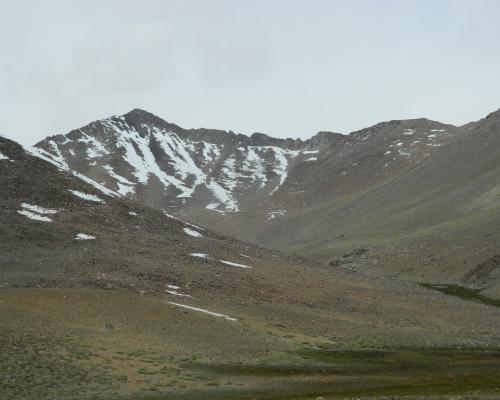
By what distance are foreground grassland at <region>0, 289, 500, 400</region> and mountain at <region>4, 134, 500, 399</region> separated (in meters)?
0.12

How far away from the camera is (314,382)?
27.6m

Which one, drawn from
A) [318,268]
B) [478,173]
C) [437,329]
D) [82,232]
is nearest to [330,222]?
[478,173]

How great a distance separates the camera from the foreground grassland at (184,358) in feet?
83.1

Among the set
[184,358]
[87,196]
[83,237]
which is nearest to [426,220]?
[87,196]

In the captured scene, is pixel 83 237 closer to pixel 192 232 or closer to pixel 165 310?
pixel 192 232

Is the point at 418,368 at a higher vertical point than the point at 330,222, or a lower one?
lower

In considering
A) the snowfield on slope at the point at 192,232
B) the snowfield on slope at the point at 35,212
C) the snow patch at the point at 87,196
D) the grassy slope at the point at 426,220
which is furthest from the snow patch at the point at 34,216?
the grassy slope at the point at 426,220

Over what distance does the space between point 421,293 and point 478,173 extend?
82478mm

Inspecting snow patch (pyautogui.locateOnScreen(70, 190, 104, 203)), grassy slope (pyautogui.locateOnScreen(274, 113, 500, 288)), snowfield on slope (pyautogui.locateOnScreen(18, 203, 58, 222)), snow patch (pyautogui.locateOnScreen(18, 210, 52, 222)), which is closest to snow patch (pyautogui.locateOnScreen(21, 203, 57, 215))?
snowfield on slope (pyautogui.locateOnScreen(18, 203, 58, 222))

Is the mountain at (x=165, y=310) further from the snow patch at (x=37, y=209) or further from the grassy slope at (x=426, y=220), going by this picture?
the grassy slope at (x=426, y=220)

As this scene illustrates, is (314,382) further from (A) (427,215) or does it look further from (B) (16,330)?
(A) (427,215)

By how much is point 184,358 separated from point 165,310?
10.1 meters

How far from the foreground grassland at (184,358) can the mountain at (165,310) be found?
122 mm

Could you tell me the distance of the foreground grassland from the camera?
83.1 feet
